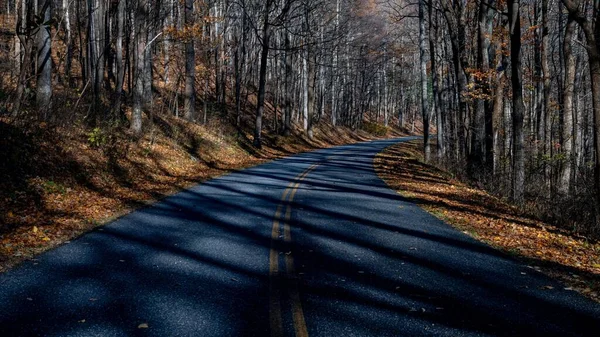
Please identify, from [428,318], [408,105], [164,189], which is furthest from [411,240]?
[408,105]

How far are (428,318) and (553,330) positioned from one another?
127 cm

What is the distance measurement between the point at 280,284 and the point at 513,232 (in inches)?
246

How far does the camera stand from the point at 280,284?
6164 mm

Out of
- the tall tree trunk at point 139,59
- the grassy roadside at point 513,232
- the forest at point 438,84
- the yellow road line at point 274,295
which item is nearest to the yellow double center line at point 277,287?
the yellow road line at point 274,295

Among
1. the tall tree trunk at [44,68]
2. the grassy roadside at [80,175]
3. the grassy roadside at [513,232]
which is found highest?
the tall tree trunk at [44,68]

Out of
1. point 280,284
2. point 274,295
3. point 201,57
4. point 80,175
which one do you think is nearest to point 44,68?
point 80,175

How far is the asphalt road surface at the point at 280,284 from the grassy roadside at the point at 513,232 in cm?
47

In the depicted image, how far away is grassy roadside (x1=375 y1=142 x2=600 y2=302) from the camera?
7.49 metres

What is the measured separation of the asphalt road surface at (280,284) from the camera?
4.93 metres

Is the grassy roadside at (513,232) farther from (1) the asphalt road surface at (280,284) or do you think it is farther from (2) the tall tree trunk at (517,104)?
(2) the tall tree trunk at (517,104)

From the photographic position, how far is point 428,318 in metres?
5.17

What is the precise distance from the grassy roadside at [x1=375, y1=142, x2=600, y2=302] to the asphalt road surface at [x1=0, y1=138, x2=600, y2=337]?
47 centimetres

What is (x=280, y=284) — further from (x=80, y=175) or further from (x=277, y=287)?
(x=80, y=175)

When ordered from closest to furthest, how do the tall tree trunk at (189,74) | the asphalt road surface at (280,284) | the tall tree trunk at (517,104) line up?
1. the asphalt road surface at (280,284)
2. the tall tree trunk at (517,104)
3. the tall tree trunk at (189,74)
